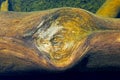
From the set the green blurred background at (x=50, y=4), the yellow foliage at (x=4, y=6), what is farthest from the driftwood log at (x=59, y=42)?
the yellow foliage at (x=4, y=6)

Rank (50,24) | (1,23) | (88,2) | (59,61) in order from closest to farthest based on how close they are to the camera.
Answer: (59,61) < (50,24) < (1,23) < (88,2)

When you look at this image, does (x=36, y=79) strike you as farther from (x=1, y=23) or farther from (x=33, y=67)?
(x=1, y=23)

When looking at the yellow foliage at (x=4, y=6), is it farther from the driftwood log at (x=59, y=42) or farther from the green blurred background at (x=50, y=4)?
the driftwood log at (x=59, y=42)

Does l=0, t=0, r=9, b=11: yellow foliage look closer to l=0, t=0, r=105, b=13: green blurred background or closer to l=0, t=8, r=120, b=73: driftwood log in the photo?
l=0, t=0, r=105, b=13: green blurred background

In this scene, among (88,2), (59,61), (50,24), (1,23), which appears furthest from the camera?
(88,2)

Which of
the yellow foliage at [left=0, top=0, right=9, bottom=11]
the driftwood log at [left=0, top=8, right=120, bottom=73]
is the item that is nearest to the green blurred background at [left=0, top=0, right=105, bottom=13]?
the yellow foliage at [left=0, top=0, right=9, bottom=11]

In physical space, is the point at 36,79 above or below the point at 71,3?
below

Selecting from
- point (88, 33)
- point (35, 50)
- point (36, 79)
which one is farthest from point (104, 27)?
point (36, 79)
